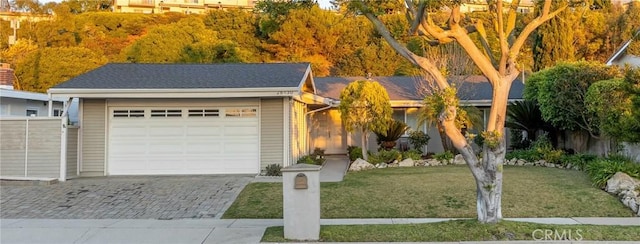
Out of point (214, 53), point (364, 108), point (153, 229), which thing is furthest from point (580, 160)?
point (214, 53)

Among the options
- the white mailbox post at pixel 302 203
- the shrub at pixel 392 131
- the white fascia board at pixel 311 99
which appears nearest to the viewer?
the white mailbox post at pixel 302 203

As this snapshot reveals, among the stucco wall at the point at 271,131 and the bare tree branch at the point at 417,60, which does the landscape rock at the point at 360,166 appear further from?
the bare tree branch at the point at 417,60

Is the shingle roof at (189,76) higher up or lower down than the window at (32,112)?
higher up

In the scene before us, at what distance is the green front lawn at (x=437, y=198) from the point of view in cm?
853

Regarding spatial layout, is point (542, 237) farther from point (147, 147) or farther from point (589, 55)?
point (589, 55)

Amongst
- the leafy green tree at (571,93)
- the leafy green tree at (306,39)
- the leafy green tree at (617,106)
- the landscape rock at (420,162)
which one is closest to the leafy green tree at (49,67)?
the leafy green tree at (306,39)

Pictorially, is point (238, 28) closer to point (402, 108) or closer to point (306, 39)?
point (306, 39)

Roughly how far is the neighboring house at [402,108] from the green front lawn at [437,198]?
6997 millimetres

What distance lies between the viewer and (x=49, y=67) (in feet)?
112

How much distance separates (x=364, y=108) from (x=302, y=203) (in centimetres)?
878

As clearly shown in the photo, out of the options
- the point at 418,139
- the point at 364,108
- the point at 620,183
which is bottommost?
the point at 620,183

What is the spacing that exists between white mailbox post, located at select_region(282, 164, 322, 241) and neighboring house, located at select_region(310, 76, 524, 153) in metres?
12.1

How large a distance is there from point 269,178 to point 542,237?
7.63 meters

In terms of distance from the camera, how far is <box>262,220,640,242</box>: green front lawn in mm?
6582
